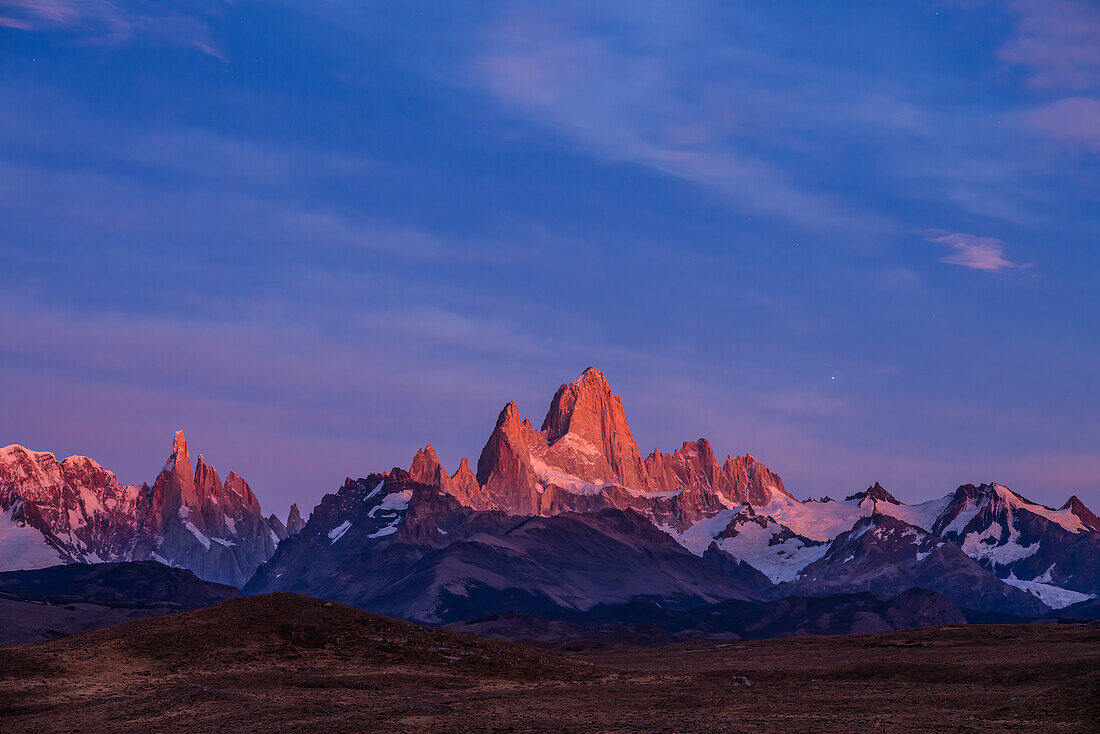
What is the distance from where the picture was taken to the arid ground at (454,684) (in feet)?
257

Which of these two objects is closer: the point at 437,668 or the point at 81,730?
the point at 81,730

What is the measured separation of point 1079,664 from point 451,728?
47869 millimetres

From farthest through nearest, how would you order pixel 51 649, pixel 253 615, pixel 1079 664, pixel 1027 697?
1. pixel 253 615
2. pixel 51 649
3. pixel 1079 664
4. pixel 1027 697

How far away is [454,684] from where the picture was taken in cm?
9856

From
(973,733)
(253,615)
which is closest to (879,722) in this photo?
(973,733)

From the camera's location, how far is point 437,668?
342 feet

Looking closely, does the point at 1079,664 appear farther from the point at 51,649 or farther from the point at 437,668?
the point at 51,649

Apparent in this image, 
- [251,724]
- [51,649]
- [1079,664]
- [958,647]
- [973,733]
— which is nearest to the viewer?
[973,733]

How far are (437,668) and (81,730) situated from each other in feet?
104

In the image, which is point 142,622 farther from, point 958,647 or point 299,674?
point 958,647

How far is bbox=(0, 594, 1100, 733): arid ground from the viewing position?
78.4m

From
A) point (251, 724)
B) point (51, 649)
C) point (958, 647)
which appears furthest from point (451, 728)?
point (958, 647)

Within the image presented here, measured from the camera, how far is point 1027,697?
3332 inches

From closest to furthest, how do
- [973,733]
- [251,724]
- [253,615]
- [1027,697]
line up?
1. [973,733]
2. [251,724]
3. [1027,697]
4. [253,615]
